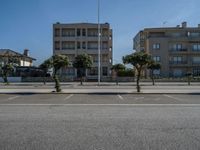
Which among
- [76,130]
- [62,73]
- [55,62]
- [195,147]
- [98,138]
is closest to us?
[195,147]

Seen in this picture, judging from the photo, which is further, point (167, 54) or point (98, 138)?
point (167, 54)

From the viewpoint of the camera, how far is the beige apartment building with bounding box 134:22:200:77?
76750 millimetres

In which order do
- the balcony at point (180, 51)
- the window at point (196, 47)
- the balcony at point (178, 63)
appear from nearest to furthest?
1. the balcony at point (178, 63)
2. the balcony at point (180, 51)
3. the window at point (196, 47)

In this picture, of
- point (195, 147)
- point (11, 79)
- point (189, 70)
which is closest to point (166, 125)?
point (195, 147)

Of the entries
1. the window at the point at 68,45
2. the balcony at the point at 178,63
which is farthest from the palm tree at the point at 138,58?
the balcony at the point at 178,63

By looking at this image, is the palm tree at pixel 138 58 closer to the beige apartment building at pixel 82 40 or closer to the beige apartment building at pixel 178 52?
the beige apartment building at pixel 82 40

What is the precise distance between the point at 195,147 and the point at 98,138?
2.36 meters

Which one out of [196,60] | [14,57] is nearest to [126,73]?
[196,60]

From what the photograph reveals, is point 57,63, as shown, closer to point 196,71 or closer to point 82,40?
point 82,40

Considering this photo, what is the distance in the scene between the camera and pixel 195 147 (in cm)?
663

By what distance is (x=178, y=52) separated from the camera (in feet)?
253

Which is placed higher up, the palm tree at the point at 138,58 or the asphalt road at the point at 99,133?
the palm tree at the point at 138,58

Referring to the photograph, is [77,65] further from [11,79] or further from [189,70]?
[189,70]

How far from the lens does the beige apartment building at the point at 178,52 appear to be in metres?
76.8
